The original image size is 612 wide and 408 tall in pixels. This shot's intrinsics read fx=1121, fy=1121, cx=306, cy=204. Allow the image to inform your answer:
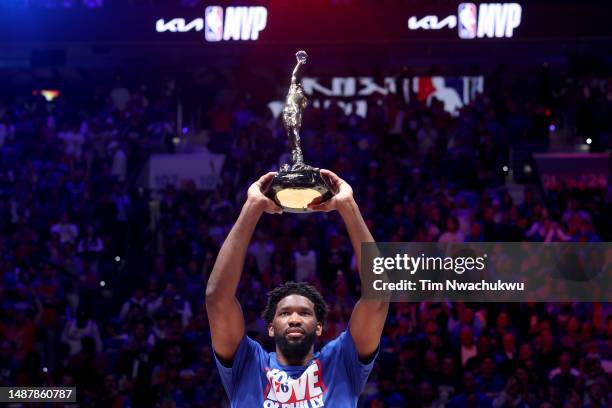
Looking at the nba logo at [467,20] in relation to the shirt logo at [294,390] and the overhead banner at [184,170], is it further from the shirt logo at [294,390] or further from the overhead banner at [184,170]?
the shirt logo at [294,390]

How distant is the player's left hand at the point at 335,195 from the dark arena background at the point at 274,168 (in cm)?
530

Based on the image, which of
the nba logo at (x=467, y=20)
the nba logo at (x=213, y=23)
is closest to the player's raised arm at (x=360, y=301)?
the nba logo at (x=467, y=20)

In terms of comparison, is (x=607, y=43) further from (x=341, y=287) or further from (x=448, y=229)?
(x=341, y=287)

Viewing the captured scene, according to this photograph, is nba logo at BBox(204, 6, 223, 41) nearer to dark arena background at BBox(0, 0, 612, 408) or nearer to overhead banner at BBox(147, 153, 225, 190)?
dark arena background at BBox(0, 0, 612, 408)

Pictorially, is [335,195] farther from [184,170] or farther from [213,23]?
[184,170]

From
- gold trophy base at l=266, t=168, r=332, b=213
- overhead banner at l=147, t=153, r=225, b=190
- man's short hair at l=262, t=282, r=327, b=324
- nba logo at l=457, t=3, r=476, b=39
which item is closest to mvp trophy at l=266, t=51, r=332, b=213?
gold trophy base at l=266, t=168, r=332, b=213

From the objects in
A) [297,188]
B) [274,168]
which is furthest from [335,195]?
[274,168]

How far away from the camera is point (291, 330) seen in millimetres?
4230

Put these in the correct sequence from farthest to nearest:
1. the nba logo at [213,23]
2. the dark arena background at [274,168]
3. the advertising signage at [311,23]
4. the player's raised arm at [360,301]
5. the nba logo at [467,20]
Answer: the nba logo at [213,23] < the advertising signage at [311,23] < the nba logo at [467,20] < the dark arena background at [274,168] < the player's raised arm at [360,301]

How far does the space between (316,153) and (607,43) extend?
382 cm

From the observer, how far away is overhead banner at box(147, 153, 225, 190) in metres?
14.8

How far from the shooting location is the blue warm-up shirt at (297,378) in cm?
422

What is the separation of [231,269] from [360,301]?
0.51 meters

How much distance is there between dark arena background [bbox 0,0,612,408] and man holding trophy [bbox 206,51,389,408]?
5.16 m
